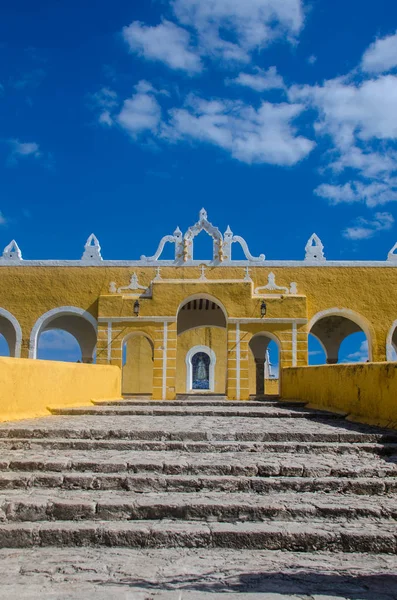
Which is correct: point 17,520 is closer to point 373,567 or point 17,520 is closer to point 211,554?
point 211,554

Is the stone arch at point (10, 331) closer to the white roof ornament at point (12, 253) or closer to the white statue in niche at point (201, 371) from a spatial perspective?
the white roof ornament at point (12, 253)

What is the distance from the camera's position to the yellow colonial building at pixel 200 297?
14023mm

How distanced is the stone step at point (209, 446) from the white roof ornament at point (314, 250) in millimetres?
10650

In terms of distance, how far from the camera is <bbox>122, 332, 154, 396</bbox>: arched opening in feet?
66.4

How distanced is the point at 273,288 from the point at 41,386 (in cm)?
881

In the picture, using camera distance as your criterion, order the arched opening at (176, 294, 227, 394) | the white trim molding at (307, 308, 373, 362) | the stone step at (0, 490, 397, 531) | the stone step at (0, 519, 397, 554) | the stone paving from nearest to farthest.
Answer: the stone paving
the stone step at (0, 519, 397, 554)
the stone step at (0, 490, 397, 531)
the white trim molding at (307, 308, 373, 362)
the arched opening at (176, 294, 227, 394)

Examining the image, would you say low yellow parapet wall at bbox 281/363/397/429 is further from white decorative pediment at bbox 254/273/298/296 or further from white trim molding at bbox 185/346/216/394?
white trim molding at bbox 185/346/216/394

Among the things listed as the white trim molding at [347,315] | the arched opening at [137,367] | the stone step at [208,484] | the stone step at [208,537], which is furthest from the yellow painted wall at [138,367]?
the stone step at [208,537]

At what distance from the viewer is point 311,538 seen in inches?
123

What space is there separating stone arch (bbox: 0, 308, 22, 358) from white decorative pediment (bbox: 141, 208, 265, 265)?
13.3 ft

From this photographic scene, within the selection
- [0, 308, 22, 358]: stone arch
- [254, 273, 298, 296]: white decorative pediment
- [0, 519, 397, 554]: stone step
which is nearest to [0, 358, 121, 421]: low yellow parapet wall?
[0, 519, 397, 554]: stone step

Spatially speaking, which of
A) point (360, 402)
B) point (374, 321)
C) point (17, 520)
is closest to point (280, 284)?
point (374, 321)

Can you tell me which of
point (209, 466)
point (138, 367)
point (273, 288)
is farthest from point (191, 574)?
point (138, 367)

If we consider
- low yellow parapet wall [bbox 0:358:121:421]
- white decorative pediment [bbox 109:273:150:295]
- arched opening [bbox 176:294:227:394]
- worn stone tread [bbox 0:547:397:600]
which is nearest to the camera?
worn stone tread [bbox 0:547:397:600]
